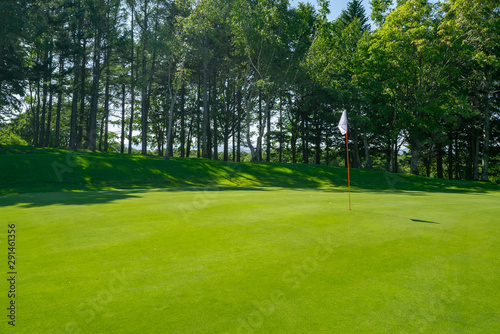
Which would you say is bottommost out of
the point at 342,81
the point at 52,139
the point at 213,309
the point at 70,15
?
the point at 213,309

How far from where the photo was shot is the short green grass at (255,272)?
3.07 meters

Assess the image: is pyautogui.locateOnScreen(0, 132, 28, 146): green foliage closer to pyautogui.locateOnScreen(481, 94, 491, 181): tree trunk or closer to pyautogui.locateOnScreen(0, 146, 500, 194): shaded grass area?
pyautogui.locateOnScreen(0, 146, 500, 194): shaded grass area

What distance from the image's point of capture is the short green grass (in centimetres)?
307

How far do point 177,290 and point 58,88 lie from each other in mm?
33258

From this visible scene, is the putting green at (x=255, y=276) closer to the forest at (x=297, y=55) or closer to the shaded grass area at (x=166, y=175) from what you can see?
the shaded grass area at (x=166, y=175)

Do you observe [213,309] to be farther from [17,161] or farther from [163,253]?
[17,161]

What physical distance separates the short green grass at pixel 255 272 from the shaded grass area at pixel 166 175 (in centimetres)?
1544

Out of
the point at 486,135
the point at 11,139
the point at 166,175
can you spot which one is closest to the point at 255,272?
the point at 166,175

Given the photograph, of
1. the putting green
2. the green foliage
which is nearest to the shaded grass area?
the putting green

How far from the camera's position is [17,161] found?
80.6ft

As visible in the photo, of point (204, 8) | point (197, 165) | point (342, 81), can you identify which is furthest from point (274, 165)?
point (204, 8)

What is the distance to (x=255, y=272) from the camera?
4.25 metres

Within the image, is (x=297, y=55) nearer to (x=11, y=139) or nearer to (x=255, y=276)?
(x=255, y=276)

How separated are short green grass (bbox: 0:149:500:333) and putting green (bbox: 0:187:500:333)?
18 millimetres
